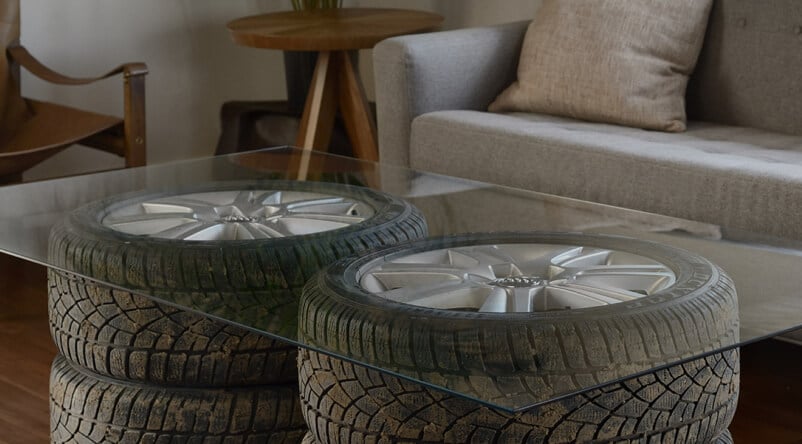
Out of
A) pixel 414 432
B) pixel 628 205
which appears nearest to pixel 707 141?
pixel 628 205

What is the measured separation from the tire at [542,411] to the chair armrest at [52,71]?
1838 millimetres

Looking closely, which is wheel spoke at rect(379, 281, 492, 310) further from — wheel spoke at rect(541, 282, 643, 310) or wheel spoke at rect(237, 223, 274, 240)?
wheel spoke at rect(237, 223, 274, 240)

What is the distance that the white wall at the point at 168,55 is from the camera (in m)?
3.57

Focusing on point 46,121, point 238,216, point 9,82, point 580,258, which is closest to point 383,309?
point 580,258

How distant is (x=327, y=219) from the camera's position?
148 centimetres

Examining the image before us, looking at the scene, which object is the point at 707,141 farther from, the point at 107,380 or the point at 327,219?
the point at 107,380

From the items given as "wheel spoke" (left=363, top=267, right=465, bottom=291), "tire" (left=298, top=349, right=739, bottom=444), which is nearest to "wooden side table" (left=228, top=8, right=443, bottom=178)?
"wheel spoke" (left=363, top=267, right=465, bottom=291)

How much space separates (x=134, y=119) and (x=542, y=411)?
199 centimetres

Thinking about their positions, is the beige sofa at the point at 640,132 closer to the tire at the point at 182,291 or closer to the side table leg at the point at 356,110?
the side table leg at the point at 356,110

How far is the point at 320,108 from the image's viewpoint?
10.7 feet

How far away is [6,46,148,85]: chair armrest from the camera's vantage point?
279cm

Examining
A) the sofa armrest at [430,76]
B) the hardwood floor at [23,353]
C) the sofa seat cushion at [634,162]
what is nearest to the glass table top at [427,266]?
the hardwood floor at [23,353]

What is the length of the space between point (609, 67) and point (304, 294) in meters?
1.63

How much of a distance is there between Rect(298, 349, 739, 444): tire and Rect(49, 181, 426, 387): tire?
18 centimetres
